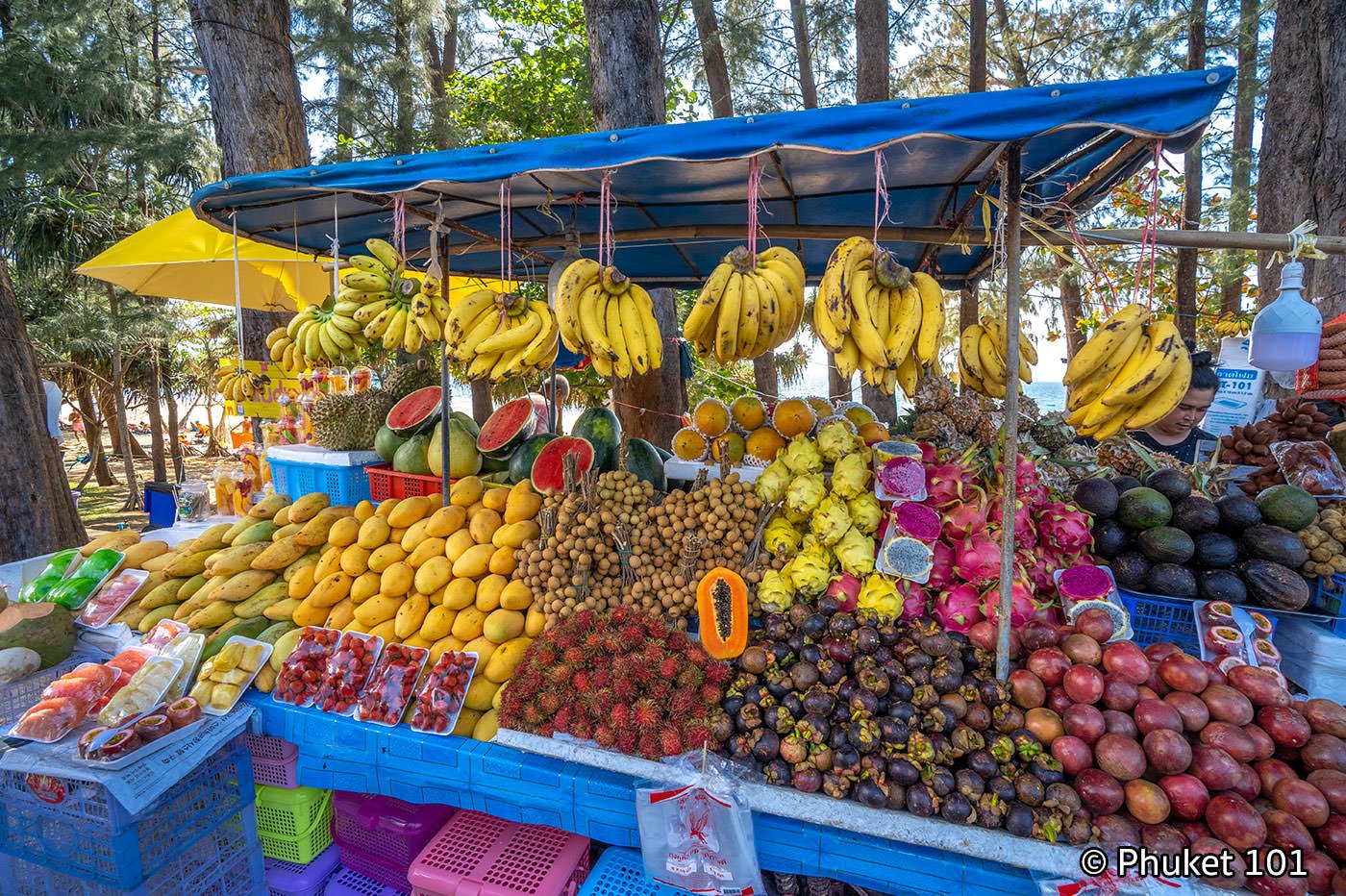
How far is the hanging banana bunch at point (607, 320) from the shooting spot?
87.8 inches

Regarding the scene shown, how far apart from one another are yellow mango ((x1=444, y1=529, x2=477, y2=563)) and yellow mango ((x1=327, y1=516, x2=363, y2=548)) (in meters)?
0.57

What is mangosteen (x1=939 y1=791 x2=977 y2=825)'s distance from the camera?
5.77 ft

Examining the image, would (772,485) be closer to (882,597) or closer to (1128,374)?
(882,597)

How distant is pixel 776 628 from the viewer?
2.27 m

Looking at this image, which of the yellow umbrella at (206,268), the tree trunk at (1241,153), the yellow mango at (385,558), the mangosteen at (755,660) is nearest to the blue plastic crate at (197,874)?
the yellow mango at (385,558)

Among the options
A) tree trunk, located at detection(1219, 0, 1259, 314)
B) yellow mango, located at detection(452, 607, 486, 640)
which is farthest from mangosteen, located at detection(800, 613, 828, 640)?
tree trunk, located at detection(1219, 0, 1259, 314)

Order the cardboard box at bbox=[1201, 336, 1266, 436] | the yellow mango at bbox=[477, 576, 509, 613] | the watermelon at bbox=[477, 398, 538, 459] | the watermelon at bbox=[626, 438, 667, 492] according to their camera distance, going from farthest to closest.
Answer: the cardboard box at bbox=[1201, 336, 1266, 436] < the watermelon at bbox=[477, 398, 538, 459] < the watermelon at bbox=[626, 438, 667, 492] < the yellow mango at bbox=[477, 576, 509, 613]

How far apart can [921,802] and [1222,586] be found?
4.76 feet

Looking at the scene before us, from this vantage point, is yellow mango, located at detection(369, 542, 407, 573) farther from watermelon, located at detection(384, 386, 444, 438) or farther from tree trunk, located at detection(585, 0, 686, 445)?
tree trunk, located at detection(585, 0, 686, 445)

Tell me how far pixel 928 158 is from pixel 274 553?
3.63m

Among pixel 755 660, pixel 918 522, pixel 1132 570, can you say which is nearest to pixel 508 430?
pixel 755 660

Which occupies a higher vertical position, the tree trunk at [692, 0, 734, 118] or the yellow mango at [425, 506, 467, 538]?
the tree trunk at [692, 0, 734, 118]

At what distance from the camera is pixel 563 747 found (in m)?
2.12

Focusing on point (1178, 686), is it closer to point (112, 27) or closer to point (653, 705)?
point (653, 705)
